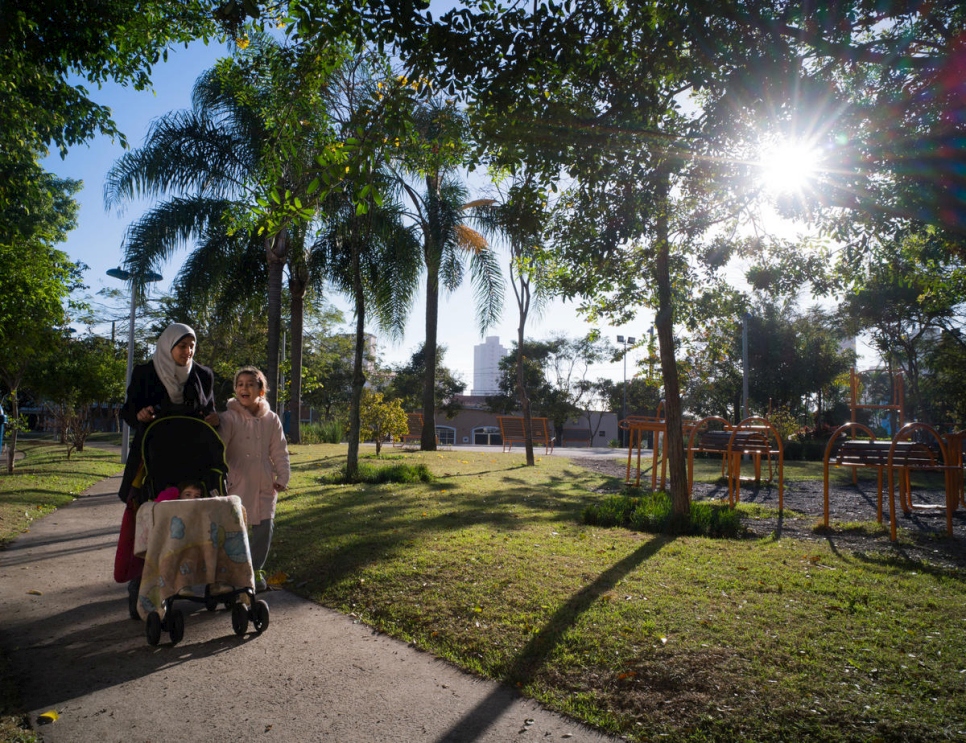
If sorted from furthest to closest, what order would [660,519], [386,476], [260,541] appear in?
[386,476]
[660,519]
[260,541]

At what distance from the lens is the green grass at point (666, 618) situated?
330 centimetres

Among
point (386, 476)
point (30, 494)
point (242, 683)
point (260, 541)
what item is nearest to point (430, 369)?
point (386, 476)

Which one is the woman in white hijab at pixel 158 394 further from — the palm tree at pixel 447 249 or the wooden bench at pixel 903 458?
the palm tree at pixel 447 249

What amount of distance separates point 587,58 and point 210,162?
49.7 feet

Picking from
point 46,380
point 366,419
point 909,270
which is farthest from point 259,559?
point 46,380

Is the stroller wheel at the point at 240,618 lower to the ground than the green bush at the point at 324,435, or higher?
lower

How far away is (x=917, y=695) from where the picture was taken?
337 centimetres

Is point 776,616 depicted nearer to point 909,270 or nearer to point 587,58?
point 587,58

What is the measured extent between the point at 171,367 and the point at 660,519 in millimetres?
5279

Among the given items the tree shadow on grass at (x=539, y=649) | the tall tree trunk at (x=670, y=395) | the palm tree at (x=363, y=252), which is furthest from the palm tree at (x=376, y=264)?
the tree shadow on grass at (x=539, y=649)

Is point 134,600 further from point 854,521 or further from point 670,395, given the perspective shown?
point 854,521

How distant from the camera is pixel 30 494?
11.0 m

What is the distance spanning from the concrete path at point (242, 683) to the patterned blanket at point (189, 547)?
1.19ft

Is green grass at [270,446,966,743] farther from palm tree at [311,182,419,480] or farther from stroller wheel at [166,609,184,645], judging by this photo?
palm tree at [311,182,419,480]
